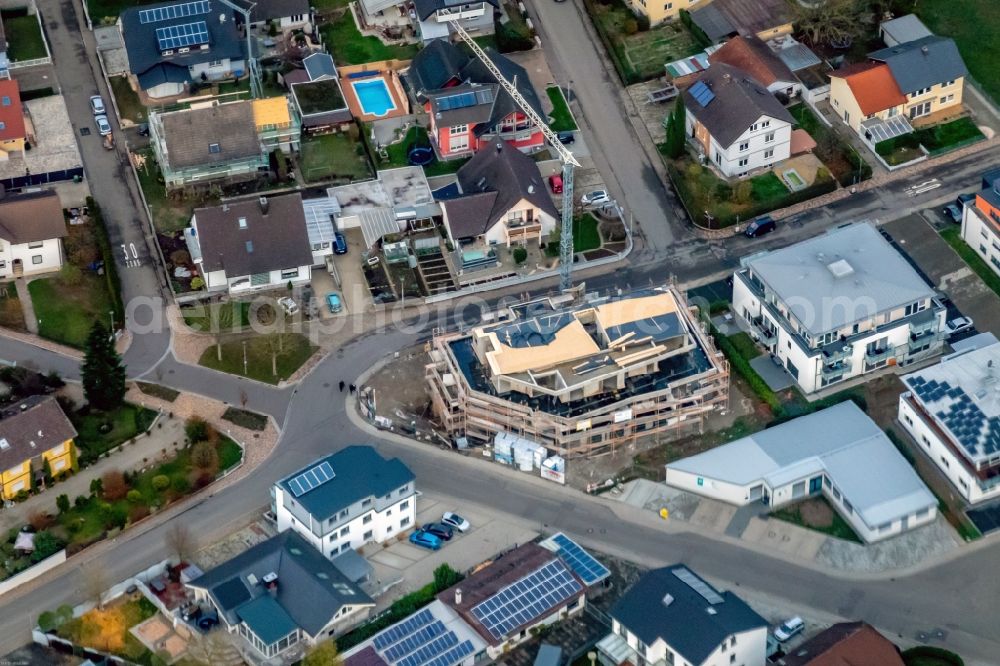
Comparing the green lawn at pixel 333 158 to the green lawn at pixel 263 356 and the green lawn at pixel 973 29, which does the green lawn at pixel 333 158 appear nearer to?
the green lawn at pixel 263 356

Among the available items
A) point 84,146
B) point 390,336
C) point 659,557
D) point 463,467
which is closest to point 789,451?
point 659,557

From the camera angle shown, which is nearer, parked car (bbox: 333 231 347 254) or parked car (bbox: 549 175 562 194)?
parked car (bbox: 333 231 347 254)

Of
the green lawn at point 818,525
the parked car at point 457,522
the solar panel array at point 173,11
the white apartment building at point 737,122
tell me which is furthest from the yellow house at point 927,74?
the solar panel array at point 173,11

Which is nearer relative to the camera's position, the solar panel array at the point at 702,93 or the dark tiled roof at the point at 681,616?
the dark tiled roof at the point at 681,616

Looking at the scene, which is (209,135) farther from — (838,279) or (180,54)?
(838,279)

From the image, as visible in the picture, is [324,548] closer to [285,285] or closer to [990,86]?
[285,285]

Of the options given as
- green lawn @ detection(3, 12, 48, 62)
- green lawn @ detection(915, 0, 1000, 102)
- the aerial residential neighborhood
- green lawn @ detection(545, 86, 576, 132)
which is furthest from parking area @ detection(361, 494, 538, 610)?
green lawn @ detection(3, 12, 48, 62)

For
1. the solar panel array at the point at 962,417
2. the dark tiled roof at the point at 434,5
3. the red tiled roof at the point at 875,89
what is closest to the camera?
the solar panel array at the point at 962,417

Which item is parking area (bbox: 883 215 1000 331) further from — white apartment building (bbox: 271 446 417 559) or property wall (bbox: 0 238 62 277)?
property wall (bbox: 0 238 62 277)
